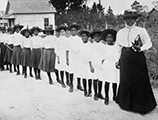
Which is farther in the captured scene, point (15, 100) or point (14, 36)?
point (14, 36)

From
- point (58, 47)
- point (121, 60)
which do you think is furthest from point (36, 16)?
A: point (121, 60)

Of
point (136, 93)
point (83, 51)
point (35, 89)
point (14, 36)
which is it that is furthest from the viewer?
point (14, 36)

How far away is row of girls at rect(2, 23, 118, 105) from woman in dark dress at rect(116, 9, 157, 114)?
627 millimetres

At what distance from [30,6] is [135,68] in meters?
32.8

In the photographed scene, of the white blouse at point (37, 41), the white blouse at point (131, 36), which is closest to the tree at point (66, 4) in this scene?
the white blouse at point (37, 41)

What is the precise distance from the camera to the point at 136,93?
19.8ft

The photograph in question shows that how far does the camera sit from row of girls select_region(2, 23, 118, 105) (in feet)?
22.5

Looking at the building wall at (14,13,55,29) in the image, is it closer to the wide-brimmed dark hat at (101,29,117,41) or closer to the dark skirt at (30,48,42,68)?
the dark skirt at (30,48,42,68)

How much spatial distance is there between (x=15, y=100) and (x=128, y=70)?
3.21 m

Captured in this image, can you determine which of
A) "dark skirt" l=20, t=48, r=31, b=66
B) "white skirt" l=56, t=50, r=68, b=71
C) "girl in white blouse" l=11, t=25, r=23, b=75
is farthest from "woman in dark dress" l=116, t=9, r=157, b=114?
"girl in white blouse" l=11, t=25, r=23, b=75

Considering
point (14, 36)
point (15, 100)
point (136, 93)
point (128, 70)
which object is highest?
point (14, 36)

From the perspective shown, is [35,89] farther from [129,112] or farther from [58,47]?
[129,112]

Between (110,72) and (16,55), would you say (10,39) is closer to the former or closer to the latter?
(16,55)

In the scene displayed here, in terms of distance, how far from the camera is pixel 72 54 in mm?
8219
